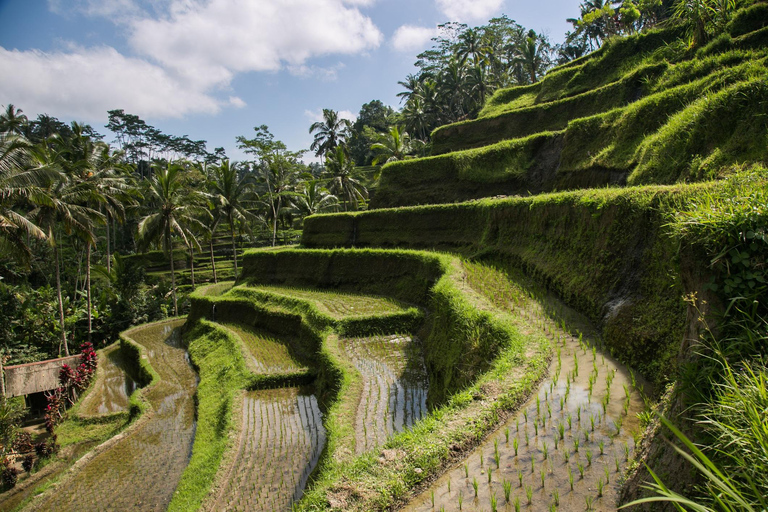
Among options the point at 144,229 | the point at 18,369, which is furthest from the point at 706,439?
the point at 144,229

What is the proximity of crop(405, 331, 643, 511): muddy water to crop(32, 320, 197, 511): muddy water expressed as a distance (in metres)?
6.09

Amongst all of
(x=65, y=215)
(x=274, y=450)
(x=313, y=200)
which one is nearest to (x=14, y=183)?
(x=65, y=215)

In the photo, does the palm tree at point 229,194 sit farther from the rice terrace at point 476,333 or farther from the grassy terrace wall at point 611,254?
the grassy terrace wall at point 611,254

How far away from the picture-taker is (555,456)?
3.62m

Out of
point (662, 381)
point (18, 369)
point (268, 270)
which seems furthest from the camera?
point (268, 270)

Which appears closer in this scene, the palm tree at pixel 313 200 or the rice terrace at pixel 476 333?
the rice terrace at pixel 476 333

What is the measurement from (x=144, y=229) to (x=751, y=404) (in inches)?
924

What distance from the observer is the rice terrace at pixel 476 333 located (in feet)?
9.94

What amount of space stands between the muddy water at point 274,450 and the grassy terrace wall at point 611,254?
4864 mm

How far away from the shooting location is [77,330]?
21.4 meters

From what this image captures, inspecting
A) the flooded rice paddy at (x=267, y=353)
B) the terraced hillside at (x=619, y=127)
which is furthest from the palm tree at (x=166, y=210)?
the terraced hillside at (x=619, y=127)

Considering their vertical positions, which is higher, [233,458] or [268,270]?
[268,270]

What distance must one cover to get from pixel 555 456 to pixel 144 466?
27.3 feet

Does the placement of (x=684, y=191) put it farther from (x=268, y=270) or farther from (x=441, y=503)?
(x=268, y=270)
